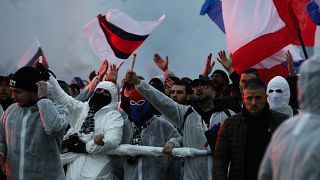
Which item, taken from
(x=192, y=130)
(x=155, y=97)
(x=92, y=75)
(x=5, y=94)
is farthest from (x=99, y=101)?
(x=92, y=75)

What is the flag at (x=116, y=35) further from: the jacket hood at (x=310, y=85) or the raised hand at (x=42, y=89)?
the jacket hood at (x=310, y=85)

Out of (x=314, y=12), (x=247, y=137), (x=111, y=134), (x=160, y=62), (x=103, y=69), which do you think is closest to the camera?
(x=247, y=137)

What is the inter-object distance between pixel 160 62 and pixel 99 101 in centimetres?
345

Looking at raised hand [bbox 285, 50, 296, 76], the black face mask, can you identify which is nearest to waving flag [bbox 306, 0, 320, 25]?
raised hand [bbox 285, 50, 296, 76]

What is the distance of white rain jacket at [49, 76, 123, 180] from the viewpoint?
8.21 m

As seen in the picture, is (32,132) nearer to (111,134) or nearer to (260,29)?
(111,134)

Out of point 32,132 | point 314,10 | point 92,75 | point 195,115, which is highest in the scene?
point 314,10

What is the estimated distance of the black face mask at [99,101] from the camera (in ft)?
28.1

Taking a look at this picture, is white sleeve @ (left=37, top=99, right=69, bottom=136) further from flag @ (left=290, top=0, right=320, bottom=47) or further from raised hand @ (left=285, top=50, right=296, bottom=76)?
flag @ (left=290, top=0, right=320, bottom=47)

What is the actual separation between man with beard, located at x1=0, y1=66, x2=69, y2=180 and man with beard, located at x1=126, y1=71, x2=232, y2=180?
1.36 meters

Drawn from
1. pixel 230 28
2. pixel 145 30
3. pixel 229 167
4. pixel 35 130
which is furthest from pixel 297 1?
pixel 35 130

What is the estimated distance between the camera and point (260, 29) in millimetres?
8891

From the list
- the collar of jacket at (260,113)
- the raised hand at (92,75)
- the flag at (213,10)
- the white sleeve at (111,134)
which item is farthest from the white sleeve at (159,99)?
the raised hand at (92,75)

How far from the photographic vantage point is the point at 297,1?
8.74 m
